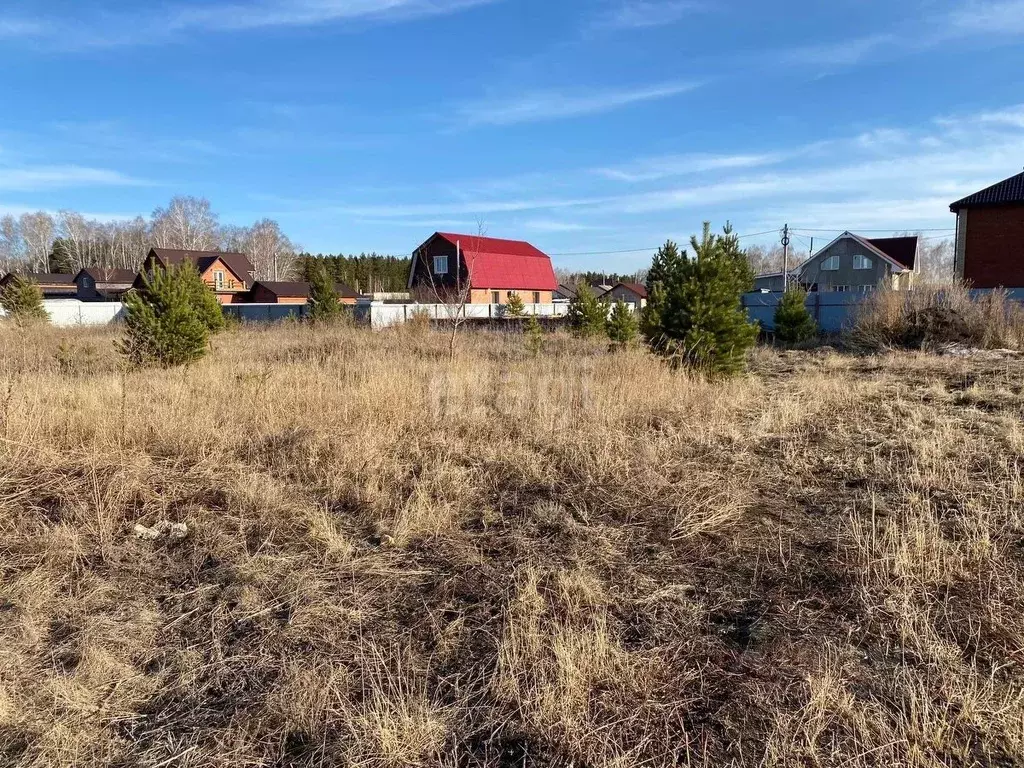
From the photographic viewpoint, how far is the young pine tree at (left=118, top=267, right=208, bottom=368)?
9.77m

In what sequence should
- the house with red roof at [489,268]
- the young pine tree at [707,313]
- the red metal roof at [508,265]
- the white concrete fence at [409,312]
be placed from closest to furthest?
the young pine tree at [707,313] < the white concrete fence at [409,312] < the house with red roof at [489,268] < the red metal roof at [508,265]

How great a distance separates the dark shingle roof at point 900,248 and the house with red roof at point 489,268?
23712 millimetres

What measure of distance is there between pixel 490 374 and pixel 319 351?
207 inches

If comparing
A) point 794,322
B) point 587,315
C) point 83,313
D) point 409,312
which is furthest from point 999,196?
point 83,313

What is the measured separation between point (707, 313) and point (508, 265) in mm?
33719

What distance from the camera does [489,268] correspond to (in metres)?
39.2

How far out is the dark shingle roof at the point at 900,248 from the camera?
42688 mm

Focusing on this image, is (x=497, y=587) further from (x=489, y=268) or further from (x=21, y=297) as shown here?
(x=489, y=268)

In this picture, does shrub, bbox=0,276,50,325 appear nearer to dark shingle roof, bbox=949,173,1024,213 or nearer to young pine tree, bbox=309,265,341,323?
young pine tree, bbox=309,265,341,323

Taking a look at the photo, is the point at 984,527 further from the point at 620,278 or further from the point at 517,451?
the point at 620,278

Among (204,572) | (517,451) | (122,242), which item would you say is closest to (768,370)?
(517,451)

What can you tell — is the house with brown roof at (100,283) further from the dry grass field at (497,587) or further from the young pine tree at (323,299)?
the dry grass field at (497,587)

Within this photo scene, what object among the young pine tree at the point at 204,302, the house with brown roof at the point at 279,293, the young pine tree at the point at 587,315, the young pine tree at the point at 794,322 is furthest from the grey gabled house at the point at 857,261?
the young pine tree at the point at 204,302

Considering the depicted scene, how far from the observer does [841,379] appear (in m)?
8.48
